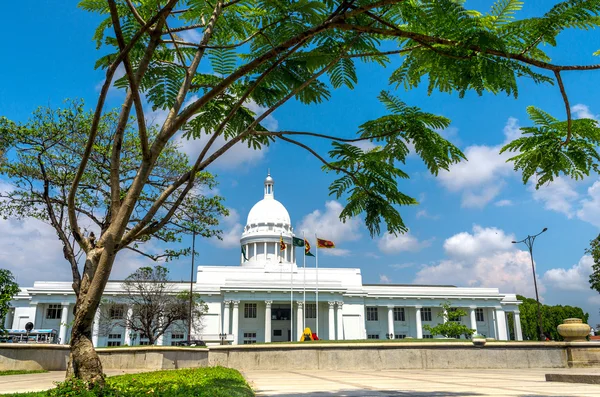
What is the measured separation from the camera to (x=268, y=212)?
3339 inches

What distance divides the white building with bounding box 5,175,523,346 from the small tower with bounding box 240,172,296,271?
20 cm

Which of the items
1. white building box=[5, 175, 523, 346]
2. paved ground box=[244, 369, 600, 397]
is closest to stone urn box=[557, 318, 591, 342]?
paved ground box=[244, 369, 600, 397]

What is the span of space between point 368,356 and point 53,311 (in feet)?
209

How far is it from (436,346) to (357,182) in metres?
13.8

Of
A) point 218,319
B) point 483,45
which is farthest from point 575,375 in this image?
point 218,319

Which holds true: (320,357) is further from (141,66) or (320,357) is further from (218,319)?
(218,319)

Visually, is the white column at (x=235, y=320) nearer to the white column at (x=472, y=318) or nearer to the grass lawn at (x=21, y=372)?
the white column at (x=472, y=318)

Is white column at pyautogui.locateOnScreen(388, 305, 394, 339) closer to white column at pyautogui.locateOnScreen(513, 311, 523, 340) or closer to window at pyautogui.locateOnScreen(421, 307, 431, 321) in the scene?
window at pyautogui.locateOnScreen(421, 307, 431, 321)

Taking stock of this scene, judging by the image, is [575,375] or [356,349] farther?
[356,349]

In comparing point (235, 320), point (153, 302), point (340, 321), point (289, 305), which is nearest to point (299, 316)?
point (289, 305)

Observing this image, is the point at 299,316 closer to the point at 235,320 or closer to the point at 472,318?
the point at 235,320

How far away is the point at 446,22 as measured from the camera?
4207 millimetres

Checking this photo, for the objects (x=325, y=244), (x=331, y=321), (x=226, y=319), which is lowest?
(x=331, y=321)

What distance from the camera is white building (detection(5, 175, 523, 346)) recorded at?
66.7m
